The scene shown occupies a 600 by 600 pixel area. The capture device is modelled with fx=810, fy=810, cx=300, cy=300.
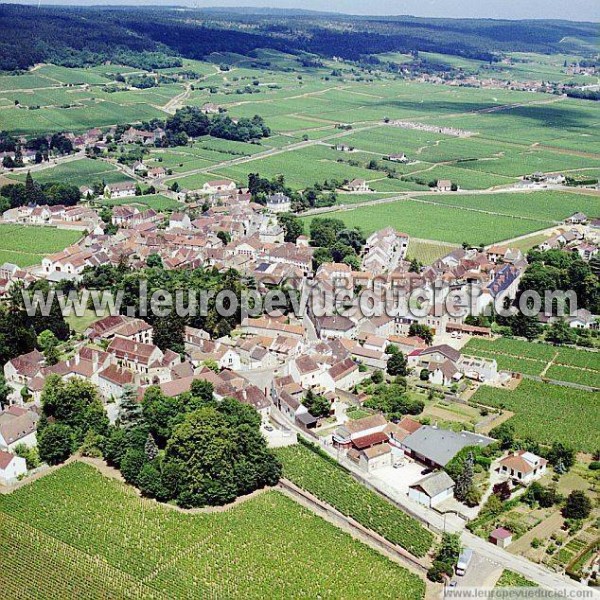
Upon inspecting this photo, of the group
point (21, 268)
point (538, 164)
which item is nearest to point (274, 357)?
point (21, 268)

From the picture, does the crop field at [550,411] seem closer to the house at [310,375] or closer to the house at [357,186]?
the house at [310,375]

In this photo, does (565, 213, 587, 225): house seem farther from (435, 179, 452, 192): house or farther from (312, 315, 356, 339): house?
(312, 315, 356, 339): house

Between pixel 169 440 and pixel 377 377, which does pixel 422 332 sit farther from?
pixel 169 440

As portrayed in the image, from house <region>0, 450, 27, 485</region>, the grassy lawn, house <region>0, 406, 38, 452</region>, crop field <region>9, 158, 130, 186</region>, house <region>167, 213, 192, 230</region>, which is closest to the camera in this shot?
the grassy lawn

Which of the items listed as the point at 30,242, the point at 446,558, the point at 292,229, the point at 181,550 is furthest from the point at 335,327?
the point at 30,242

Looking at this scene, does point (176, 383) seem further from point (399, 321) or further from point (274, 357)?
point (399, 321)

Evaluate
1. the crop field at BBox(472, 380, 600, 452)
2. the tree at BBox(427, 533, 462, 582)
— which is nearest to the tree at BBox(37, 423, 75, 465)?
the tree at BBox(427, 533, 462, 582)
